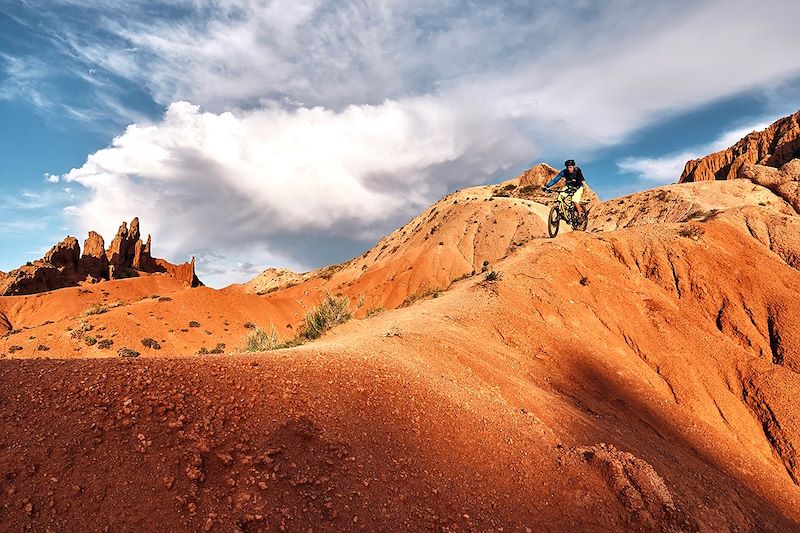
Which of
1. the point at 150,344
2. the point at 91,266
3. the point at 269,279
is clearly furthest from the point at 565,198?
the point at 269,279

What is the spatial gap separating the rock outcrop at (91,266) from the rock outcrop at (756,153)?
11577 cm

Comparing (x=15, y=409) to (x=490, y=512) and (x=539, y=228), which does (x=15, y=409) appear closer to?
(x=490, y=512)

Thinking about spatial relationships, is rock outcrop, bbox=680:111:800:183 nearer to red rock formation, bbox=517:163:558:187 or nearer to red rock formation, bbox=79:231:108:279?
red rock formation, bbox=517:163:558:187

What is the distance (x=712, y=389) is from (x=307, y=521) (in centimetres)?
1824

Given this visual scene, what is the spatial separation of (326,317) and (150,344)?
1934 cm

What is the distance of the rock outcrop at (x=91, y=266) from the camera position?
66000 mm

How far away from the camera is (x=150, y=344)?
2948cm

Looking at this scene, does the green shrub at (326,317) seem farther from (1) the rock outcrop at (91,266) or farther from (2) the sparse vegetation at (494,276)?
(1) the rock outcrop at (91,266)

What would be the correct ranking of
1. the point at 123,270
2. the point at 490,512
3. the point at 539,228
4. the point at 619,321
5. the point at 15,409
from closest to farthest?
1. the point at 15,409
2. the point at 490,512
3. the point at 619,321
4. the point at 539,228
5. the point at 123,270

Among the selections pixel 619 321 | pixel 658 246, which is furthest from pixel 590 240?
pixel 619 321

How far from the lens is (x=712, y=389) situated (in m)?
16.6

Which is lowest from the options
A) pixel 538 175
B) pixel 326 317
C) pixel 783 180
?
pixel 326 317

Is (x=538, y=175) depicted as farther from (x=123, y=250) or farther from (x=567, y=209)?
(x=123, y=250)

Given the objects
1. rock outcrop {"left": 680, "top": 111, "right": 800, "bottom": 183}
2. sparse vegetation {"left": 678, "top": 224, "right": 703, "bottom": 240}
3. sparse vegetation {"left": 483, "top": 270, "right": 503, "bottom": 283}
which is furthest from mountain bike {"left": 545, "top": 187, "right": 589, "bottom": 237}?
rock outcrop {"left": 680, "top": 111, "right": 800, "bottom": 183}
